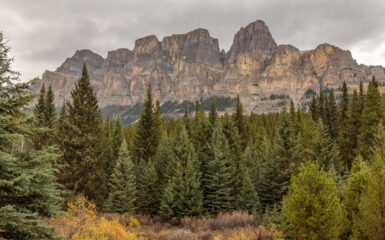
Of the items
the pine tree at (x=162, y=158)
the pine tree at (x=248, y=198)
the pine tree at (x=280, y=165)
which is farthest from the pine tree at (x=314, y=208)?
the pine tree at (x=162, y=158)

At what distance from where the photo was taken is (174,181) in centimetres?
2194

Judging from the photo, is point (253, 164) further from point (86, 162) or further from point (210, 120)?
point (86, 162)

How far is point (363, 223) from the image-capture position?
461 inches

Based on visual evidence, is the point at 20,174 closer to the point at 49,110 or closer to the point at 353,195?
the point at 353,195

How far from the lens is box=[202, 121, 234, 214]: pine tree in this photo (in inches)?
885

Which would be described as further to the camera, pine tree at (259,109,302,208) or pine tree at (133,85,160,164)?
pine tree at (133,85,160,164)

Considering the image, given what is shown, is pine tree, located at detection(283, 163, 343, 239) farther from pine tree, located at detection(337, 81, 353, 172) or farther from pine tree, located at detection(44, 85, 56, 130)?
pine tree, located at detection(44, 85, 56, 130)

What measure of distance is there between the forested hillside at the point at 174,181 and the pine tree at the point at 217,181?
12 centimetres

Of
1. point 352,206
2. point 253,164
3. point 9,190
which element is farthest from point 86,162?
point 253,164

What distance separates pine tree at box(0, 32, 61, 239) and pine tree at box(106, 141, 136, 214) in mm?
14578

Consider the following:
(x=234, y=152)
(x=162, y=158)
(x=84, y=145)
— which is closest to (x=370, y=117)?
(x=234, y=152)

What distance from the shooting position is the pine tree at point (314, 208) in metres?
10.8

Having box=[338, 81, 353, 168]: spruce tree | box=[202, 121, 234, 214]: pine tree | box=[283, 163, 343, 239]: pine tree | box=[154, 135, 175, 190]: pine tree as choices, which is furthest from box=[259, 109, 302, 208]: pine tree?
box=[338, 81, 353, 168]: spruce tree

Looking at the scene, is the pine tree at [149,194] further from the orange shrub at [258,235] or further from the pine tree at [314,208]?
the pine tree at [314,208]
